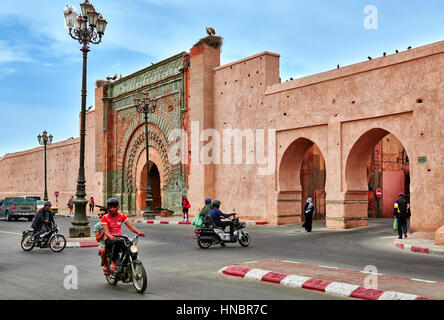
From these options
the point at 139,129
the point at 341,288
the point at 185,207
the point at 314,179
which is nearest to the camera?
the point at 341,288

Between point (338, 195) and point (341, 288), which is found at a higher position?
point (338, 195)

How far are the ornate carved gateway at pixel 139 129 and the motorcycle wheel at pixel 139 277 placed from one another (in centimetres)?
1953

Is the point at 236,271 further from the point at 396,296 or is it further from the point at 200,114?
the point at 200,114

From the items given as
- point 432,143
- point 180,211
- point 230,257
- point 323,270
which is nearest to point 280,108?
point 432,143

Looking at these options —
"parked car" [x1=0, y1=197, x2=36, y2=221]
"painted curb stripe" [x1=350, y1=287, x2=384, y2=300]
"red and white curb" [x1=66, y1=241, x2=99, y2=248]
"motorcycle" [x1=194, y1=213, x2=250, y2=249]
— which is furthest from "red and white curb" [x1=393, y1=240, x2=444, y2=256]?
"parked car" [x1=0, y1=197, x2=36, y2=221]

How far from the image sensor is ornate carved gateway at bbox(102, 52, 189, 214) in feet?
90.6

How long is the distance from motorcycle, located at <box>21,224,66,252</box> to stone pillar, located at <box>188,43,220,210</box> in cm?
1199

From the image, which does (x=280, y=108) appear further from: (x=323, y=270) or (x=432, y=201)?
(x=323, y=270)

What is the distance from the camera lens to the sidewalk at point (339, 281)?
658 centimetres

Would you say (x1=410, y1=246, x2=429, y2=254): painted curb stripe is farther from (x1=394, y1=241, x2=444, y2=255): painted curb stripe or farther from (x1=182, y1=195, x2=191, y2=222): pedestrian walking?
(x1=182, y1=195, x2=191, y2=222): pedestrian walking

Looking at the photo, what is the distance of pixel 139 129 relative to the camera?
31.5 m

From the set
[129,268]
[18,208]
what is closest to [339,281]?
[129,268]

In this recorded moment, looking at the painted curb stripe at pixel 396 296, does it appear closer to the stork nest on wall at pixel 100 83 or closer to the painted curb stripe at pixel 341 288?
the painted curb stripe at pixel 341 288

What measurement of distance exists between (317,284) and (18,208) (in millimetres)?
24714
